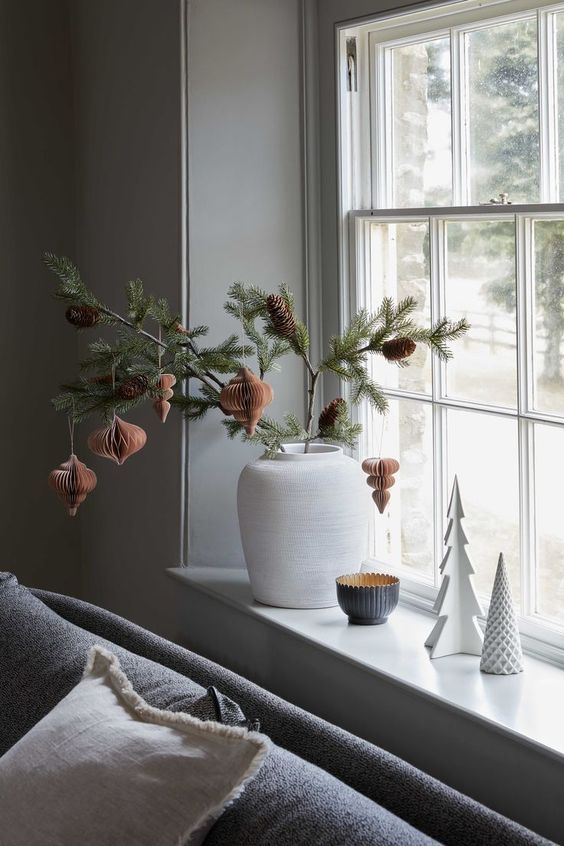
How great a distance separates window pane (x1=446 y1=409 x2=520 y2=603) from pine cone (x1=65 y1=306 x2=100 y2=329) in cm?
70

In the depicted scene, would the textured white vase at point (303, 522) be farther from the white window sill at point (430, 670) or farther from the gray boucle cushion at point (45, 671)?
the gray boucle cushion at point (45, 671)

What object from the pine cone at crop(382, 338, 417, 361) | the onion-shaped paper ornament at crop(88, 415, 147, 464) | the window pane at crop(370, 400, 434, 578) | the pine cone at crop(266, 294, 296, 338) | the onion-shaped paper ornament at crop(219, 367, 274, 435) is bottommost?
the window pane at crop(370, 400, 434, 578)

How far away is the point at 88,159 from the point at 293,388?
895 mm

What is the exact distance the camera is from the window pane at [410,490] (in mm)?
2064

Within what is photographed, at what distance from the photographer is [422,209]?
2.00m

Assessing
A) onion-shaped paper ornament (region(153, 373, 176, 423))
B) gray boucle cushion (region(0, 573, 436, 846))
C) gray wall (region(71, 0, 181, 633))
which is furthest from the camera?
gray wall (region(71, 0, 181, 633))

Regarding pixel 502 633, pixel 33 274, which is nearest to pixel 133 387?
pixel 502 633

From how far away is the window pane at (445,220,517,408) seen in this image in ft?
6.00

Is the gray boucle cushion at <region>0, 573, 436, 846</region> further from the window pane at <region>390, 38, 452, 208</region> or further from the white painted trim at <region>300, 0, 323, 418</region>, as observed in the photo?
the window pane at <region>390, 38, 452, 208</region>

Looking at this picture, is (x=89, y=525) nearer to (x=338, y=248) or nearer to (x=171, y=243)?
(x=171, y=243)

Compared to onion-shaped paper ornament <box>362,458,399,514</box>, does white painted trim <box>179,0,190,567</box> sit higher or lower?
higher

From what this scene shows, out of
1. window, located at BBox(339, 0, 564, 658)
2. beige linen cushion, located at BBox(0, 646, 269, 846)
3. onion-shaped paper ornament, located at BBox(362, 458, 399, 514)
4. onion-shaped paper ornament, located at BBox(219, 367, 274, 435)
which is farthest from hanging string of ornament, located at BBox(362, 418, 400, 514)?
beige linen cushion, located at BBox(0, 646, 269, 846)

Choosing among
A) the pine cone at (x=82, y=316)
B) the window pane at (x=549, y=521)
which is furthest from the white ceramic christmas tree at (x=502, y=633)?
the pine cone at (x=82, y=316)

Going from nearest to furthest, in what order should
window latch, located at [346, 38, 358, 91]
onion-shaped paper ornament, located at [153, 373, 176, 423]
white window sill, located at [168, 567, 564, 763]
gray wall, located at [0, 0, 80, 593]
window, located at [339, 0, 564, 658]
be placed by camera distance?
1. white window sill, located at [168, 567, 564, 763]
2. window, located at [339, 0, 564, 658]
3. onion-shaped paper ornament, located at [153, 373, 176, 423]
4. window latch, located at [346, 38, 358, 91]
5. gray wall, located at [0, 0, 80, 593]
